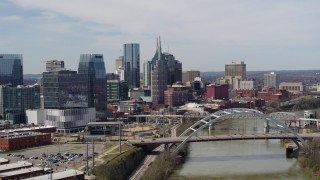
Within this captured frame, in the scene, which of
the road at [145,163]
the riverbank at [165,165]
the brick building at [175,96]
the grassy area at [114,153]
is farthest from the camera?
the brick building at [175,96]

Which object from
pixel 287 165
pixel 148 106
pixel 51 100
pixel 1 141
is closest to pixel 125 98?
pixel 148 106

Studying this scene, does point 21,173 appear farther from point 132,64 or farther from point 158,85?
point 132,64

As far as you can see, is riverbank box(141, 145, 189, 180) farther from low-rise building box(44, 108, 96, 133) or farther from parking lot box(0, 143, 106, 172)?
low-rise building box(44, 108, 96, 133)

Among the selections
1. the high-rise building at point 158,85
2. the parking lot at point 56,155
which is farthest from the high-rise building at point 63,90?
the high-rise building at point 158,85

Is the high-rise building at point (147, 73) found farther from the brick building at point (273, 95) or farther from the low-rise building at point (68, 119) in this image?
the low-rise building at point (68, 119)

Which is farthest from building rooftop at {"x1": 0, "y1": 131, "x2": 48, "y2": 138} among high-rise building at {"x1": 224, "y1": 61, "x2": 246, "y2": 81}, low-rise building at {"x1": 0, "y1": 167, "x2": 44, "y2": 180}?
high-rise building at {"x1": 224, "y1": 61, "x2": 246, "y2": 81}
